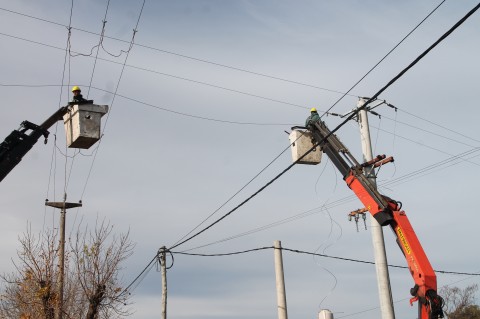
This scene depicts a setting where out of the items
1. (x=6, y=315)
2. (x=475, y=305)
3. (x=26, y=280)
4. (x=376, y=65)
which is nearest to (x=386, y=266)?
(x=376, y=65)

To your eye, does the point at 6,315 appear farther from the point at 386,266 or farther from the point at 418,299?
the point at 418,299

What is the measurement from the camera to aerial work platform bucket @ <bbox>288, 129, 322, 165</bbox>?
14562 mm

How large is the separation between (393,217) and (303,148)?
2936 millimetres

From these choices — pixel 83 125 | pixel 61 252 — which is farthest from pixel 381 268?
pixel 61 252

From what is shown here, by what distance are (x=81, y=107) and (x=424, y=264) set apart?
7178 millimetres

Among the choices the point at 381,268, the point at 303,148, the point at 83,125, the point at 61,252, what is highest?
the point at 61,252

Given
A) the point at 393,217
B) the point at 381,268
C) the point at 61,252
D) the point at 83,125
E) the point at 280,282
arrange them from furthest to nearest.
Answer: the point at 61,252 → the point at 280,282 → the point at 381,268 → the point at 393,217 → the point at 83,125

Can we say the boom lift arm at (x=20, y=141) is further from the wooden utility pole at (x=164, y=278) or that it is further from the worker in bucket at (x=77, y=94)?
the wooden utility pole at (x=164, y=278)

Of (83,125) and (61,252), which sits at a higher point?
(61,252)

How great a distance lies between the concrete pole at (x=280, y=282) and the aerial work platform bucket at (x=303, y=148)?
5.40 m

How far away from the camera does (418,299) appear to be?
455 inches

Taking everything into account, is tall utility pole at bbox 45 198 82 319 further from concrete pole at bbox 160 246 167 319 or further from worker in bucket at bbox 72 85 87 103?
worker in bucket at bbox 72 85 87 103

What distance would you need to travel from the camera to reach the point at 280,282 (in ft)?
61.2

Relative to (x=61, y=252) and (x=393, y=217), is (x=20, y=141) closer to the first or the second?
(x=393, y=217)
